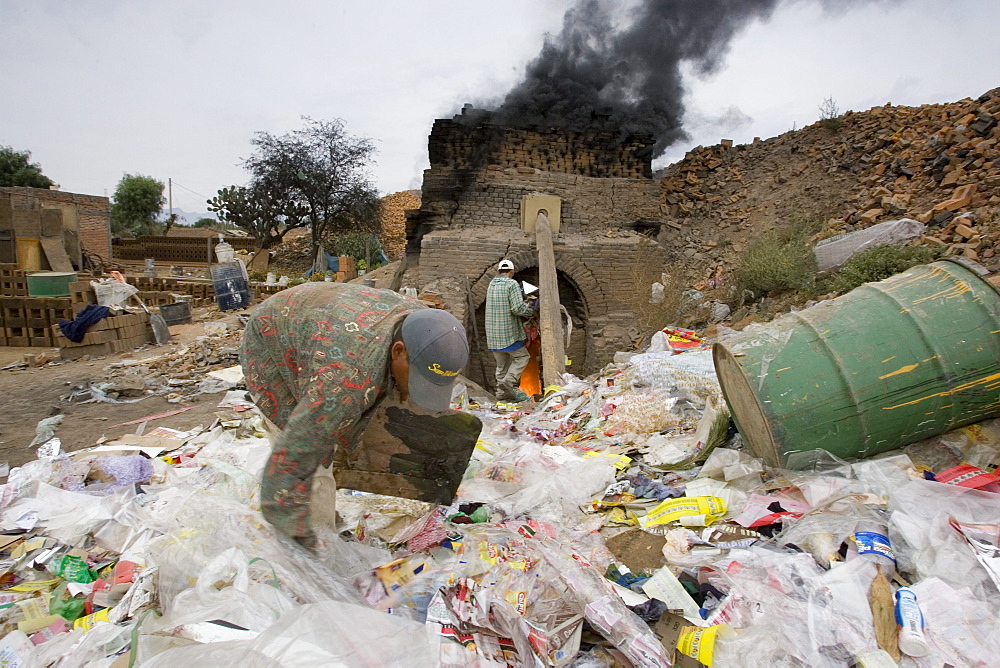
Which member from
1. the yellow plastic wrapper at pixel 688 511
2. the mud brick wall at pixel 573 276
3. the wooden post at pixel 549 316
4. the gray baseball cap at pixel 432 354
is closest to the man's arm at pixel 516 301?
the wooden post at pixel 549 316

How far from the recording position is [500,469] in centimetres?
318

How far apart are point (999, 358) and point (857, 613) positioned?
1.39m

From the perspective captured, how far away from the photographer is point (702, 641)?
5.63 ft

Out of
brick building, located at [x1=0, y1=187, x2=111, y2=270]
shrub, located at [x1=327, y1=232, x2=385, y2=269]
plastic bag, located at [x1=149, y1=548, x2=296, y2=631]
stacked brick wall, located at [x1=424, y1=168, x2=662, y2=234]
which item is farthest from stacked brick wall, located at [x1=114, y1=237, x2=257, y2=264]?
plastic bag, located at [x1=149, y1=548, x2=296, y2=631]

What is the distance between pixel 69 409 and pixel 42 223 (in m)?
11.1

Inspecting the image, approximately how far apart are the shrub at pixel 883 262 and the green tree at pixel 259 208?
60.6 feet

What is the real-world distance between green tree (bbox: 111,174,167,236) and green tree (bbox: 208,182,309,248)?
1273cm

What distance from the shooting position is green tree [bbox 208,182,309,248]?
65.8 feet

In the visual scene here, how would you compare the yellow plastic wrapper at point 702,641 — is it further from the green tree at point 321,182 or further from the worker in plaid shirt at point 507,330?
the green tree at point 321,182

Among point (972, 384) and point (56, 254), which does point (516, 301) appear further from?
point (56, 254)

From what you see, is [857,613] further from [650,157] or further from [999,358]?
[650,157]

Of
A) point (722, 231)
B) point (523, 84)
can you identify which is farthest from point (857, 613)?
point (523, 84)

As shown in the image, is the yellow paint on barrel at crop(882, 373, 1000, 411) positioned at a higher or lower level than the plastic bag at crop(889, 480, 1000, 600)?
higher

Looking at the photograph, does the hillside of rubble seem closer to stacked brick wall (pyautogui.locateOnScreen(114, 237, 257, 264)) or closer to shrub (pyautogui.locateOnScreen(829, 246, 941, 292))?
shrub (pyautogui.locateOnScreen(829, 246, 941, 292))
